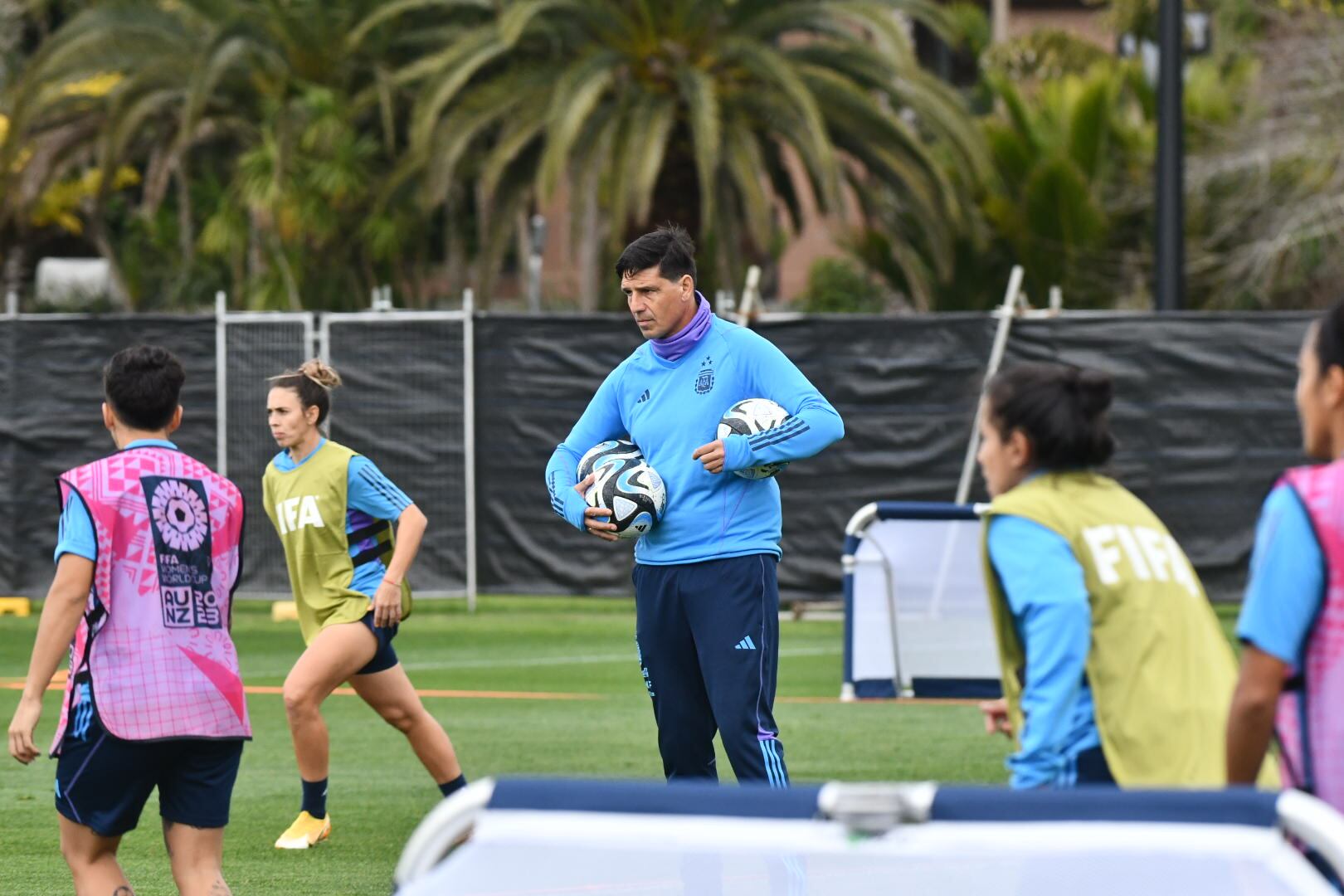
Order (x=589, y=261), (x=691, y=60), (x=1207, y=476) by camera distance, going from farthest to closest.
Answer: (x=589, y=261) < (x=691, y=60) < (x=1207, y=476)

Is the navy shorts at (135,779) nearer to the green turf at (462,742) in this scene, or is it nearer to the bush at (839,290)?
the green turf at (462,742)

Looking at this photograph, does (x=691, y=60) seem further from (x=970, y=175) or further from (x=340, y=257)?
(x=340, y=257)

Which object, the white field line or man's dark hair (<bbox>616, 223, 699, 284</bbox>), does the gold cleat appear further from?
the white field line

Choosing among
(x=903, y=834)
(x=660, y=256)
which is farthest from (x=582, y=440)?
(x=903, y=834)

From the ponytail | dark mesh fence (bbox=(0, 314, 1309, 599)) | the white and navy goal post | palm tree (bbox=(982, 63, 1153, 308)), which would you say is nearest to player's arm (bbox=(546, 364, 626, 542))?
the ponytail

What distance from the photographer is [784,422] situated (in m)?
6.29

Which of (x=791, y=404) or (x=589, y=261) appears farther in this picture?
(x=589, y=261)

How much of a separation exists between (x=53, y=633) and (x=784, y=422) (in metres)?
2.19

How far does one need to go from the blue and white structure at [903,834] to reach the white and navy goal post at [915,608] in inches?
349

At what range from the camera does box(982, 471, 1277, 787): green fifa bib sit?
154 inches

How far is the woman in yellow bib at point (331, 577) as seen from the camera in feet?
25.5

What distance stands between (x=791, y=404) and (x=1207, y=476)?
11.0 meters

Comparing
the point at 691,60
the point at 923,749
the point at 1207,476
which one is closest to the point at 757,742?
the point at 923,749

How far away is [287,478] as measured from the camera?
7945 mm
